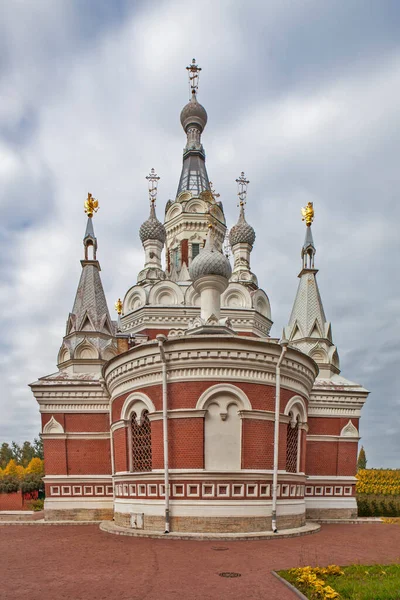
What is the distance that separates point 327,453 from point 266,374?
703 cm

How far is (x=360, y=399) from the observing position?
58.8 ft

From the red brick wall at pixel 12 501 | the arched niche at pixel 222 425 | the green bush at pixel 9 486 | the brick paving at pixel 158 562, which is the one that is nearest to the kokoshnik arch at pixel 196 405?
the arched niche at pixel 222 425

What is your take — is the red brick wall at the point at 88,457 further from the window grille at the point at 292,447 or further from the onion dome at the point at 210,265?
the onion dome at the point at 210,265

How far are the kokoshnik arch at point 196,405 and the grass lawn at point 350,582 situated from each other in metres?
4.20

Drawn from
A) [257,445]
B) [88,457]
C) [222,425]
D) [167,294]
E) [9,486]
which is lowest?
[9,486]

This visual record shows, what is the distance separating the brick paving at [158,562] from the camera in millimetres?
6840

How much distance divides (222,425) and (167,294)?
11792mm

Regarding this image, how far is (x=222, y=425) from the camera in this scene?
39.3 ft

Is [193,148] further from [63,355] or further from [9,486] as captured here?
[9,486]

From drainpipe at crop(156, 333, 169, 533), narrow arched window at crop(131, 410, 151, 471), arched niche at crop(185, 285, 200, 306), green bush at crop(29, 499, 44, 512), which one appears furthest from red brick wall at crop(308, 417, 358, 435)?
green bush at crop(29, 499, 44, 512)

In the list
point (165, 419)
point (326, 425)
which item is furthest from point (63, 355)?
point (326, 425)

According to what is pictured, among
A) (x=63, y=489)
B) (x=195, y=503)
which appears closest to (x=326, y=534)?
(x=195, y=503)

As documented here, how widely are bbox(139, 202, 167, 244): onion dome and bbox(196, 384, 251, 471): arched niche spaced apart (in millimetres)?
15383

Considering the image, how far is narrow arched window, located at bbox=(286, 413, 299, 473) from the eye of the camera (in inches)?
530
